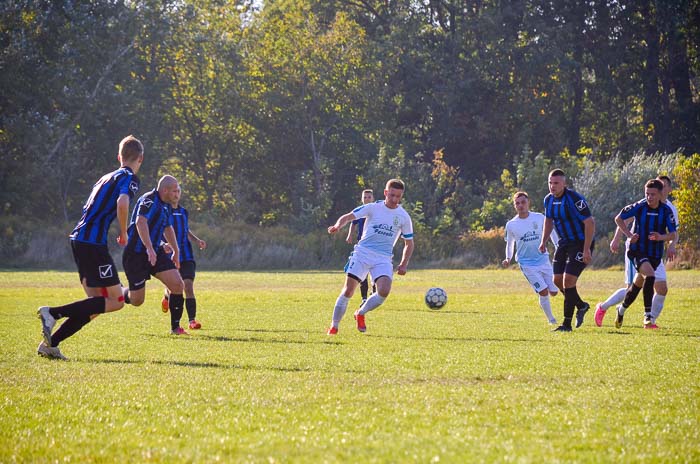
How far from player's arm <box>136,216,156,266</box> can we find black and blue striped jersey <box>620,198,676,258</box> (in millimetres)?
6073

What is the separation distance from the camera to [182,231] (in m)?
14.5

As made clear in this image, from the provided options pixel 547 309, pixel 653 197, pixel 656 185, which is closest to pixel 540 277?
pixel 547 309

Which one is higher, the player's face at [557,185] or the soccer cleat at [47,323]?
the player's face at [557,185]

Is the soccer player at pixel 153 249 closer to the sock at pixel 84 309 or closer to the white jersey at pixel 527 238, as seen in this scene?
the sock at pixel 84 309

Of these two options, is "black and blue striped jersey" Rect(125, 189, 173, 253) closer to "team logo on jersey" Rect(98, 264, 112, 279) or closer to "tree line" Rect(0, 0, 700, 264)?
"team logo on jersey" Rect(98, 264, 112, 279)

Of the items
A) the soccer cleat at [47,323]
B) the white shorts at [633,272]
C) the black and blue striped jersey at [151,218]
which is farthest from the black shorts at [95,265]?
the white shorts at [633,272]

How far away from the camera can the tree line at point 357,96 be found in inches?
2036

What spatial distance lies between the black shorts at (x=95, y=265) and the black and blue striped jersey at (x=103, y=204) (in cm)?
7

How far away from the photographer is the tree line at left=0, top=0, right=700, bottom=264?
51.7 m

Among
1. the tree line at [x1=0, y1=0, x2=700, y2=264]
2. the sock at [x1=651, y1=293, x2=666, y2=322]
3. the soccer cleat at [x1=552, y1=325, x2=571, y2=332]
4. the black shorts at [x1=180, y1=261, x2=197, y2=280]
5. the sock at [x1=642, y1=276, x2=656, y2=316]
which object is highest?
the tree line at [x1=0, y1=0, x2=700, y2=264]

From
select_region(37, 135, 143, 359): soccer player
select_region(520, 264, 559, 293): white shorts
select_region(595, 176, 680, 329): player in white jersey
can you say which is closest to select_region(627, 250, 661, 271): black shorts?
select_region(595, 176, 680, 329): player in white jersey

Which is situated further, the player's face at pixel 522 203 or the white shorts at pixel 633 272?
the player's face at pixel 522 203

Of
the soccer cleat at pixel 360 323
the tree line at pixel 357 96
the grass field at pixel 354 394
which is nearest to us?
the grass field at pixel 354 394

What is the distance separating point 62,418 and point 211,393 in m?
1.31
